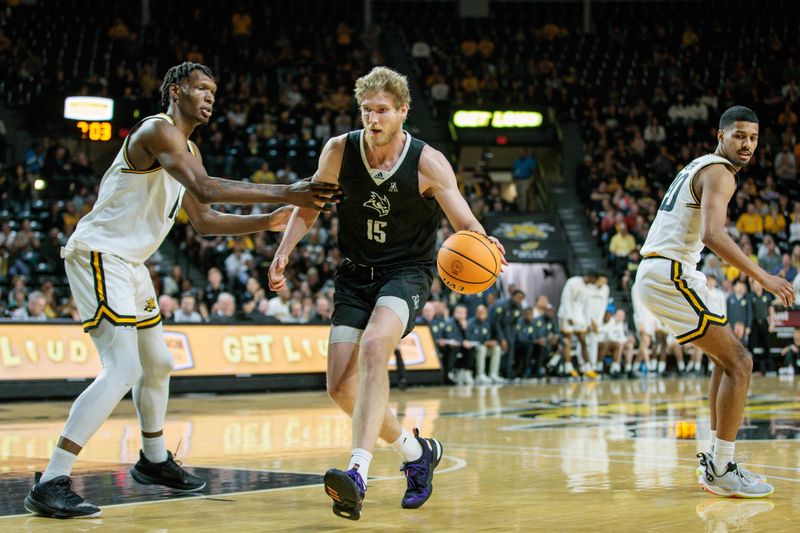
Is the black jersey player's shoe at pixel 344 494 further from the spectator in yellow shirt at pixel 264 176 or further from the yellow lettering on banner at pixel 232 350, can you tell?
the spectator in yellow shirt at pixel 264 176

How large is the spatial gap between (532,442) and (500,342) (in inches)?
432

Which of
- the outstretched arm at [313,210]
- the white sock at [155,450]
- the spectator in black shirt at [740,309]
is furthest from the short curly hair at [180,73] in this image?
the spectator in black shirt at [740,309]

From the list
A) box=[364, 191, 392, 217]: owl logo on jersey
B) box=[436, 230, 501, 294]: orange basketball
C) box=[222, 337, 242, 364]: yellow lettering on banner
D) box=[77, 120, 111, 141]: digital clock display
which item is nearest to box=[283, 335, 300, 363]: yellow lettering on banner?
box=[222, 337, 242, 364]: yellow lettering on banner

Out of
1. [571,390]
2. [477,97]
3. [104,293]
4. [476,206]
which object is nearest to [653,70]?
[477,97]

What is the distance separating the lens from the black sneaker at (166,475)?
6594 millimetres

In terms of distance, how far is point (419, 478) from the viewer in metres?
6.15

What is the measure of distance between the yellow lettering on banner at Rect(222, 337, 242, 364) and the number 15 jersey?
10.3 m

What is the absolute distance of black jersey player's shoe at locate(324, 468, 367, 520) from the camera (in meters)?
5.23

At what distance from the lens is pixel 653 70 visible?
32.9 m

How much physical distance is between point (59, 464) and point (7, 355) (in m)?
8.95

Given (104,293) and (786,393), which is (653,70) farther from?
(104,293)

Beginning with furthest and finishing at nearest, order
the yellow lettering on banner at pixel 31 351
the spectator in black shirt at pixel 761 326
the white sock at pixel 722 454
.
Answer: the spectator in black shirt at pixel 761 326 → the yellow lettering on banner at pixel 31 351 → the white sock at pixel 722 454

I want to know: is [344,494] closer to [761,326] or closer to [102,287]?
[102,287]

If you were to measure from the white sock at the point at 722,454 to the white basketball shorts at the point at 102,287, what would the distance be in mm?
3435
